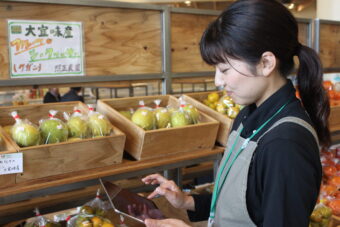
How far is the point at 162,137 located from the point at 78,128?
41cm

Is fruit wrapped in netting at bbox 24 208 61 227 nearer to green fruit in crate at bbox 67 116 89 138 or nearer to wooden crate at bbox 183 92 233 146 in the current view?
green fruit in crate at bbox 67 116 89 138

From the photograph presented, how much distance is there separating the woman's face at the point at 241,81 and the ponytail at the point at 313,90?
0.17 m

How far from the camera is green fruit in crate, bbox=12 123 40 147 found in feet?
5.08

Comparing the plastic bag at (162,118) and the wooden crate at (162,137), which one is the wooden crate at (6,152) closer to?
the wooden crate at (162,137)

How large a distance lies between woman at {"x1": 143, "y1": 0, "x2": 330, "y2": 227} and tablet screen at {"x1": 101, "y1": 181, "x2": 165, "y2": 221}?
0.77 feet

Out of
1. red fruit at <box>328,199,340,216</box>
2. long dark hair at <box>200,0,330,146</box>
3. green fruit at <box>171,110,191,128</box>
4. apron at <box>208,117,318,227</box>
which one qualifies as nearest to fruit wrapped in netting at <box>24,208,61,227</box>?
green fruit at <box>171,110,191,128</box>

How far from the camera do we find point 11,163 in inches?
55.3

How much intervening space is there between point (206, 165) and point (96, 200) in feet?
4.01

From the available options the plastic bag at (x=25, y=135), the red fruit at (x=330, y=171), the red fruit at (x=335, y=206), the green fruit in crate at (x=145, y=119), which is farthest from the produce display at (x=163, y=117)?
the red fruit at (x=330, y=171)

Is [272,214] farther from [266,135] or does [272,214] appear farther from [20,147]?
[20,147]

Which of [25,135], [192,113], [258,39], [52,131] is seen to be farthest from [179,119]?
[258,39]

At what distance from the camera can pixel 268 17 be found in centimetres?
99

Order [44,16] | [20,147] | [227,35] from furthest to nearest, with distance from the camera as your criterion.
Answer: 1. [44,16]
2. [20,147]
3. [227,35]

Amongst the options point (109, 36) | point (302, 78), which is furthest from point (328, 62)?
point (302, 78)
